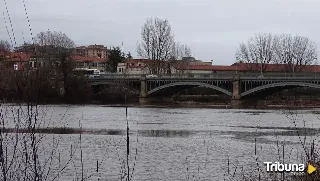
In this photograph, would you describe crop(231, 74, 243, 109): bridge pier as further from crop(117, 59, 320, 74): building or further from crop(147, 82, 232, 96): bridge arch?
crop(117, 59, 320, 74): building

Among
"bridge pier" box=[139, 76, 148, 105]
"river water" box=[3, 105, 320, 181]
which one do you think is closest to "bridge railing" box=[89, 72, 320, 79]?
"bridge pier" box=[139, 76, 148, 105]

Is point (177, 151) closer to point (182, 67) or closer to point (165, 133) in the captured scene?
point (165, 133)

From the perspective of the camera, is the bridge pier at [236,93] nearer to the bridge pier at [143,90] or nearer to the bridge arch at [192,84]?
the bridge arch at [192,84]

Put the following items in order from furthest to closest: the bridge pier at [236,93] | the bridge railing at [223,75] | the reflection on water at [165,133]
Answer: the bridge pier at [236,93]
the bridge railing at [223,75]
the reflection on water at [165,133]

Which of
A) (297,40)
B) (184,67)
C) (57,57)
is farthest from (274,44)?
(57,57)

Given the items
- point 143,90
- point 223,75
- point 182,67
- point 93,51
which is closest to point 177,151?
point 223,75

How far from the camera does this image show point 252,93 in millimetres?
77500

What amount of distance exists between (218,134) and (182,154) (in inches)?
392

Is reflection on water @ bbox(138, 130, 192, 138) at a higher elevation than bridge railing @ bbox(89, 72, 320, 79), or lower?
lower

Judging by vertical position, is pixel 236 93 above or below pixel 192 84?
below

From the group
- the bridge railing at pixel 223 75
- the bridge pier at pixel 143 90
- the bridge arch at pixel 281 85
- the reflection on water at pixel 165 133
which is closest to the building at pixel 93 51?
the bridge railing at pixel 223 75

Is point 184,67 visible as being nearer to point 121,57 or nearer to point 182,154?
point 121,57

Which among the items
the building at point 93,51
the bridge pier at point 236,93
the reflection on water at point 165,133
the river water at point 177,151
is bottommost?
the reflection on water at point 165,133

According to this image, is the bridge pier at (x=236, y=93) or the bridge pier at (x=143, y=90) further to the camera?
the bridge pier at (x=143, y=90)
